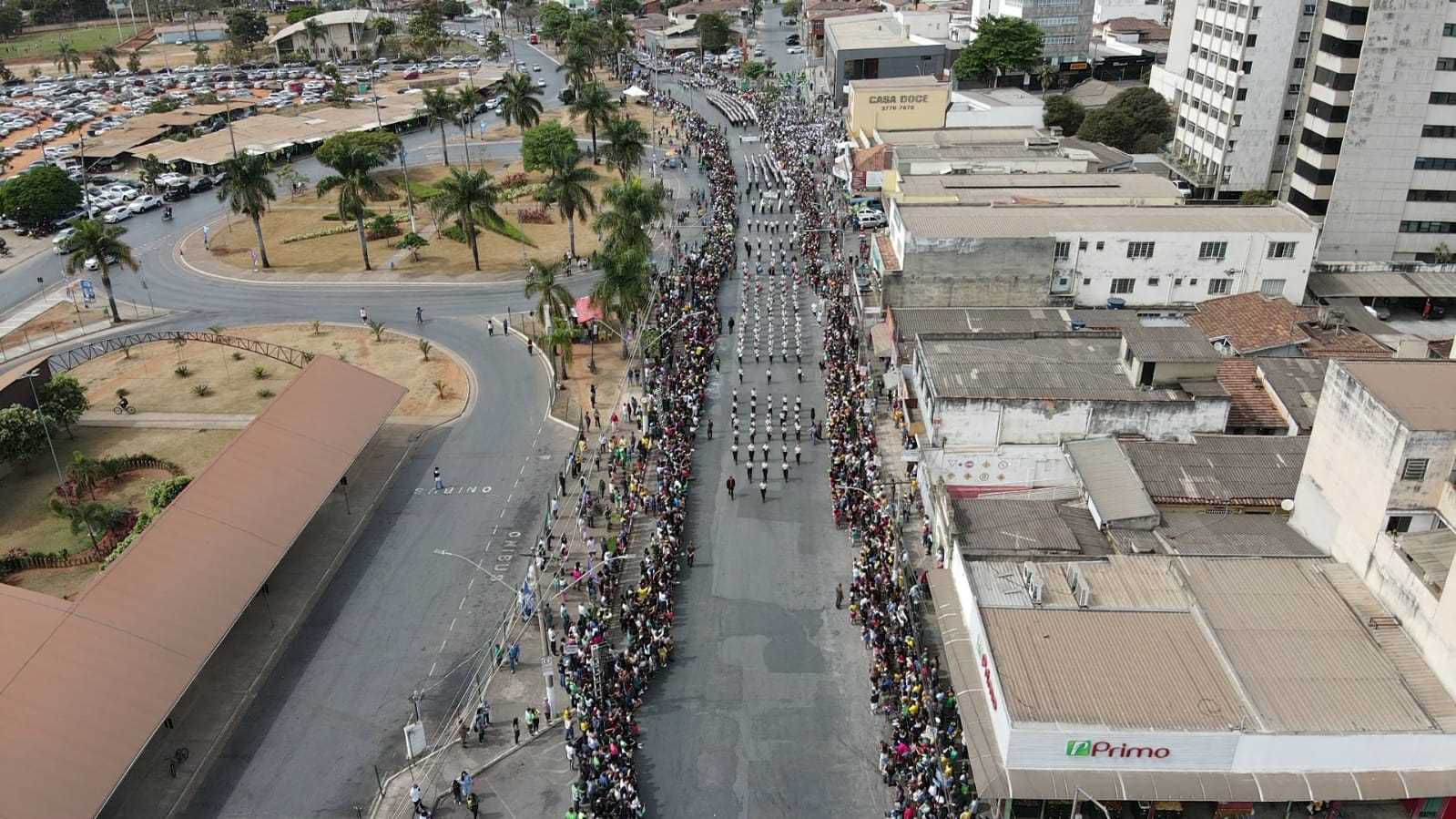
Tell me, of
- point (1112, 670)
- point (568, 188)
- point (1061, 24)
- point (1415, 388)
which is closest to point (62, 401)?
point (568, 188)

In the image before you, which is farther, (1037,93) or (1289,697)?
(1037,93)

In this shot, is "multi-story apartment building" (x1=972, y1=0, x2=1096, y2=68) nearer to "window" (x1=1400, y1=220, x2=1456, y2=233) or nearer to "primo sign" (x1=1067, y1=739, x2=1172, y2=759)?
"window" (x1=1400, y1=220, x2=1456, y2=233)

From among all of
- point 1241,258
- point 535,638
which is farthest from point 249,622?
point 1241,258

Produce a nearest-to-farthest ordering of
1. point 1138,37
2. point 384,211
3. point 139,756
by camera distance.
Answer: point 139,756 → point 384,211 → point 1138,37

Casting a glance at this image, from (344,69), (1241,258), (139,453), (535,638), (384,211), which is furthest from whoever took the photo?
(344,69)

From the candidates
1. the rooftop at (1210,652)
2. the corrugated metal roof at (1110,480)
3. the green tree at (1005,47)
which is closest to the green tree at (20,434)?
the rooftop at (1210,652)

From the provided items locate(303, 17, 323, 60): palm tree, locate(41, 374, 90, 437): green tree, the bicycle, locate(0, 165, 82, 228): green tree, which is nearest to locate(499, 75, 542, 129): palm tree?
locate(0, 165, 82, 228): green tree

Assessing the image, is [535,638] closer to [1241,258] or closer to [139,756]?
[139,756]

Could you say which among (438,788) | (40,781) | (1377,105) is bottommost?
(438,788)
